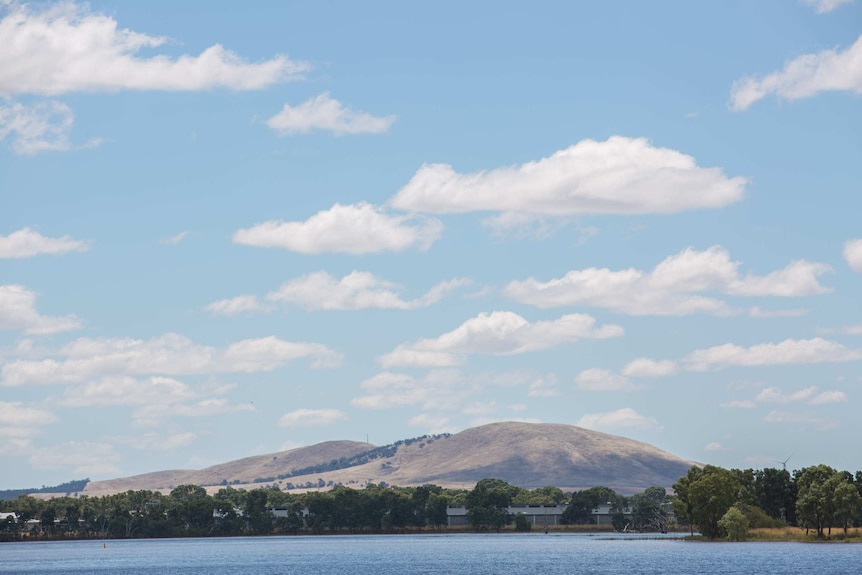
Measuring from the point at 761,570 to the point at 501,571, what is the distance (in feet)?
131

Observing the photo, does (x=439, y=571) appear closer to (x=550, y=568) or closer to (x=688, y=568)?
(x=550, y=568)

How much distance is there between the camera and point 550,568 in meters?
198

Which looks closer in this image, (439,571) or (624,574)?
(624,574)

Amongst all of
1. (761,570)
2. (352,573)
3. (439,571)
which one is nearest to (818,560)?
(761,570)

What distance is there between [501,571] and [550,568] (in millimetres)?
8933

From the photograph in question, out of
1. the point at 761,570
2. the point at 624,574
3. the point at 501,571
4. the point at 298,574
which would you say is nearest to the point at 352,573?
the point at 298,574

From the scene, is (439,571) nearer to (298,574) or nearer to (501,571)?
(501,571)

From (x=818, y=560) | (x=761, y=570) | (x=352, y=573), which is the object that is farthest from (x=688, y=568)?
(x=352, y=573)

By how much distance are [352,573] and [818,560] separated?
74940 mm

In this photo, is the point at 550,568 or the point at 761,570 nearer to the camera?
the point at 761,570

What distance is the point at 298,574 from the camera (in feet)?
652

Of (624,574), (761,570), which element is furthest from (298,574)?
(761,570)

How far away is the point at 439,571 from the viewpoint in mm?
196375

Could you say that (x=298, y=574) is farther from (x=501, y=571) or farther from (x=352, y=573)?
(x=501, y=571)
